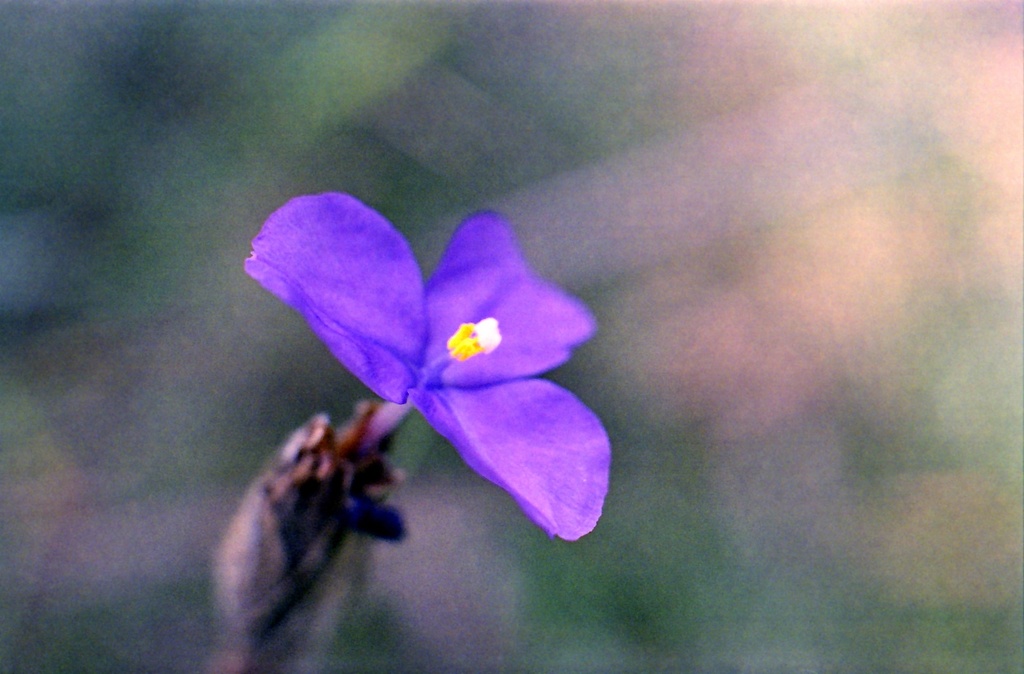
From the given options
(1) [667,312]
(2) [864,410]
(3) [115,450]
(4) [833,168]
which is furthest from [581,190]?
(3) [115,450]

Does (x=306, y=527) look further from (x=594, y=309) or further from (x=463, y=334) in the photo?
(x=594, y=309)

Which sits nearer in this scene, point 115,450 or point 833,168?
point 115,450

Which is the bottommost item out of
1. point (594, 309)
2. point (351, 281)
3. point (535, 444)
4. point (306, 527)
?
point (594, 309)

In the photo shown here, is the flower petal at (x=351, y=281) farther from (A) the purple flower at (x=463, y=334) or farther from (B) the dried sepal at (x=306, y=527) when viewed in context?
(B) the dried sepal at (x=306, y=527)

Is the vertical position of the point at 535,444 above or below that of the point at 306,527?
above

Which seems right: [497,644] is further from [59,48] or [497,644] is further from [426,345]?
[59,48]

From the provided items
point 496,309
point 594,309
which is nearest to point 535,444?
point 496,309
